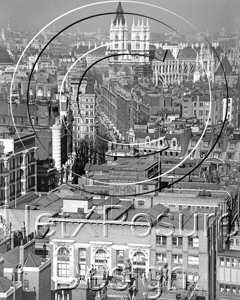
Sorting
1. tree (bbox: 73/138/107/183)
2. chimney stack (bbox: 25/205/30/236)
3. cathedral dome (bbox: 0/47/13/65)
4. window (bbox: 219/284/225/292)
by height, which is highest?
cathedral dome (bbox: 0/47/13/65)

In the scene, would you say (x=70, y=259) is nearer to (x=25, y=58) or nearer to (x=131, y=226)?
(x=131, y=226)

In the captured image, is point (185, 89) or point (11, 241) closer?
point (11, 241)

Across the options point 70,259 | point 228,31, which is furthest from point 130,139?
point 70,259

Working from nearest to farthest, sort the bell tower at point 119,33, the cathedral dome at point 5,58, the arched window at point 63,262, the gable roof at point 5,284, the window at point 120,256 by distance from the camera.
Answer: the gable roof at point 5,284, the arched window at point 63,262, the window at point 120,256, the bell tower at point 119,33, the cathedral dome at point 5,58

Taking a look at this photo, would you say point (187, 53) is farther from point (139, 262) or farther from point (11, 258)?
point (11, 258)

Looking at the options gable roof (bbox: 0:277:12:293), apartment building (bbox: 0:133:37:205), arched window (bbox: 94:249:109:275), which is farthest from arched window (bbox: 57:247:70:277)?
apartment building (bbox: 0:133:37:205)

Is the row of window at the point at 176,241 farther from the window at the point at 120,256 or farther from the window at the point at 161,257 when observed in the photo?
the window at the point at 120,256

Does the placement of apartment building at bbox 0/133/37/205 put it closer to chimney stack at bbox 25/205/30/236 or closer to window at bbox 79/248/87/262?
chimney stack at bbox 25/205/30/236

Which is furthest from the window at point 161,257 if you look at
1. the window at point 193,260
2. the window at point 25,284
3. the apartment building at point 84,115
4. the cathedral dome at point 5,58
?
the cathedral dome at point 5,58
